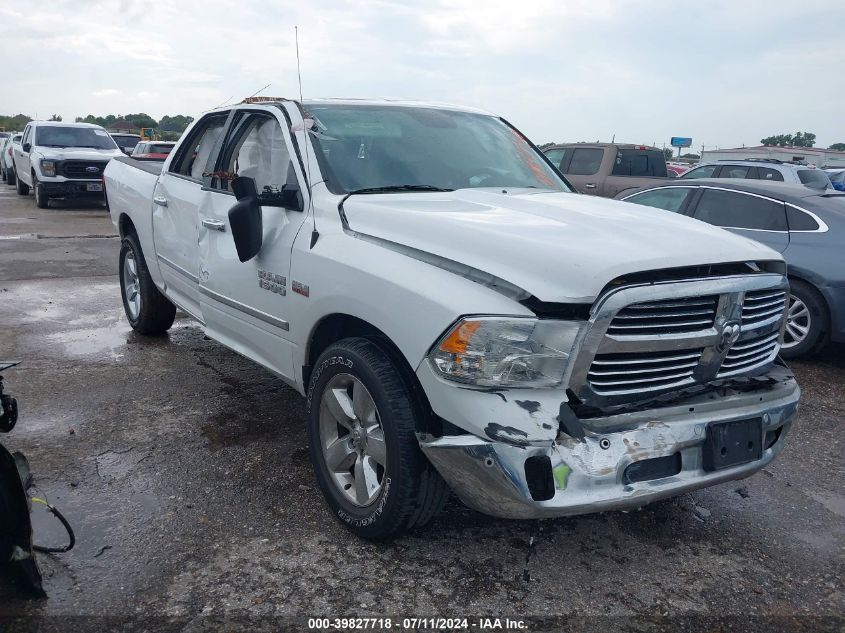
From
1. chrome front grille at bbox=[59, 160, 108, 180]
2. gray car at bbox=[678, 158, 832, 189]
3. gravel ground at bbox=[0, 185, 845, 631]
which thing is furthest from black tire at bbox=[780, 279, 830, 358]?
chrome front grille at bbox=[59, 160, 108, 180]

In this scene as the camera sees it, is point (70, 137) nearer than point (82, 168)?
No

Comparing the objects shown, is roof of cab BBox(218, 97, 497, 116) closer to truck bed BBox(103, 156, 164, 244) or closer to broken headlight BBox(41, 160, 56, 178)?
truck bed BBox(103, 156, 164, 244)

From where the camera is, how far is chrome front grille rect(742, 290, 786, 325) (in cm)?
296

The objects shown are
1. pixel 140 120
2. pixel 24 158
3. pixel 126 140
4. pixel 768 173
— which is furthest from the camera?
pixel 140 120

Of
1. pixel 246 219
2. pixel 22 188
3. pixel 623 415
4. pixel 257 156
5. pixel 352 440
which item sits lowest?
pixel 22 188

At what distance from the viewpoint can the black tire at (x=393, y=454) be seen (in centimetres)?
279

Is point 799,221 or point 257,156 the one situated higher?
point 257,156

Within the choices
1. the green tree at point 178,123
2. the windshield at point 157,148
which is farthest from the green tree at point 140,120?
the windshield at point 157,148

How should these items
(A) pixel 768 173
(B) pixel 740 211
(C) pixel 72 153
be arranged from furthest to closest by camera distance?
(C) pixel 72 153, (A) pixel 768 173, (B) pixel 740 211

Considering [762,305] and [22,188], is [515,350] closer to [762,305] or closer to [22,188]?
[762,305]

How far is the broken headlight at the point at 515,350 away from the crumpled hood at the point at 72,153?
15576 millimetres

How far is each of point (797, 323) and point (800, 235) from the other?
0.75m

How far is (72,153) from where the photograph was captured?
16.6 metres

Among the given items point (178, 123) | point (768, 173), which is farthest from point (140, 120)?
point (768, 173)
